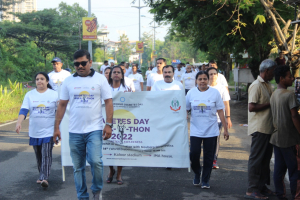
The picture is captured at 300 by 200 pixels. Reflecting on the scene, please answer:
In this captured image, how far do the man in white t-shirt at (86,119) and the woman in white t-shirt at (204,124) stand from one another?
160 cm

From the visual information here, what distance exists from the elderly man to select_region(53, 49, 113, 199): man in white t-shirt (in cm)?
203

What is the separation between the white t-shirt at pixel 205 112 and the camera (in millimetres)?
5738

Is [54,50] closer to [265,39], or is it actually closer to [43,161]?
[265,39]

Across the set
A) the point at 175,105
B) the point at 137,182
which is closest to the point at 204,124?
the point at 175,105

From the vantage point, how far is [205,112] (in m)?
5.79

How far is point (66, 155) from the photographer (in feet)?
19.8

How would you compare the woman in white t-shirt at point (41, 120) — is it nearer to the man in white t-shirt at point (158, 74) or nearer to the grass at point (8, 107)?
the man in white t-shirt at point (158, 74)

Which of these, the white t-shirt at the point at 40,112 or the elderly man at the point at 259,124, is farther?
the white t-shirt at the point at 40,112

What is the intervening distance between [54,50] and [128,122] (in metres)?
53.6

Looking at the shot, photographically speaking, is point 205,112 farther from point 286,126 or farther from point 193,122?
point 286,126

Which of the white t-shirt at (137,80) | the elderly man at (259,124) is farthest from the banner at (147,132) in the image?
the white t-shirt at (137,80)

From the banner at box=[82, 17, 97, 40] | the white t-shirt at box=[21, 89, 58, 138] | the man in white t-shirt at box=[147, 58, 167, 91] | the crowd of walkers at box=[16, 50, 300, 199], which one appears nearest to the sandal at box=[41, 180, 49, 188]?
the crowd of walkers at box=[16, 50, 300, 199]

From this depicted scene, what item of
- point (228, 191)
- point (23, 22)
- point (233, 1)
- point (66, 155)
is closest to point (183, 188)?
point (228, 191)

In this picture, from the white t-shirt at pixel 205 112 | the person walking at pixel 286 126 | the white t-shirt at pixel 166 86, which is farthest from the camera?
the white t-shirt at pixel 166 86
